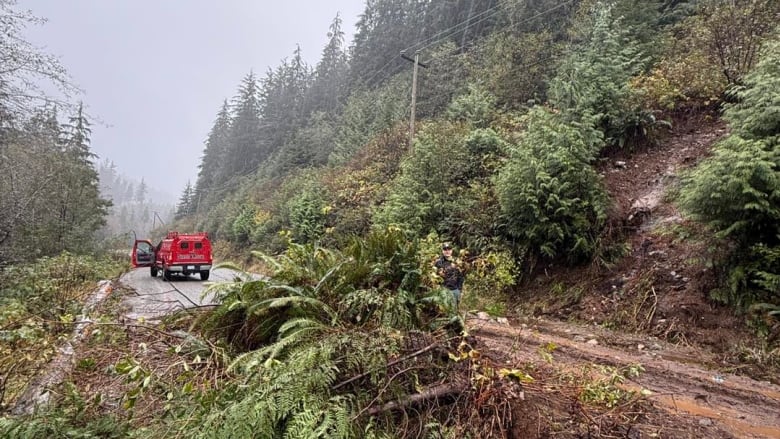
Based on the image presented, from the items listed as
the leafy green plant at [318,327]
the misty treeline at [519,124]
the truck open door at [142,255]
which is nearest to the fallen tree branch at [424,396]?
the leafy green plant at [318,327]

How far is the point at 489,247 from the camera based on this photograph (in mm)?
10055

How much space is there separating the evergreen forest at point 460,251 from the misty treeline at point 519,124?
88mm

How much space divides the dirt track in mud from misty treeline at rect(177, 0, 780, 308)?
225 cm

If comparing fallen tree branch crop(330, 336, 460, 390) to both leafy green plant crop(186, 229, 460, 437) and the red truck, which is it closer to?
leafy green plant crop(186, 229, 460, 437)

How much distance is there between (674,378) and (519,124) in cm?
1212

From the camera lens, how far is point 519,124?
1529 centimetres

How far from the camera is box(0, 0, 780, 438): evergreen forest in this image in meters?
2.64

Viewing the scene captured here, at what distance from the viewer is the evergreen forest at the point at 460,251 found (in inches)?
104

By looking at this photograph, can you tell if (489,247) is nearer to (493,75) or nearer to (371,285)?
(371,285)

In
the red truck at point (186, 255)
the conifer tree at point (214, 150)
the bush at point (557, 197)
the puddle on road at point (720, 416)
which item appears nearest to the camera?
the puddle on road at point (720, 416)

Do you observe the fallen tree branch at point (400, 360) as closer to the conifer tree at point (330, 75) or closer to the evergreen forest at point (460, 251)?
the evergreen forest at point (460, 251)

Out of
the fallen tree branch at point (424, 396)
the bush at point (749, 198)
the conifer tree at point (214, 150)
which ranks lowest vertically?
the fallen tree branch at point (424, 396)

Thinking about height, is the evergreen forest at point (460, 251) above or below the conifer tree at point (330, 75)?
below

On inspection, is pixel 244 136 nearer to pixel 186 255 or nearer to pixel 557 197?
pixel 186 255
